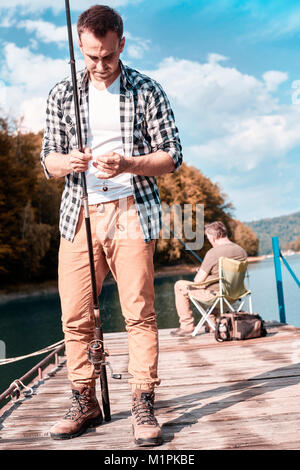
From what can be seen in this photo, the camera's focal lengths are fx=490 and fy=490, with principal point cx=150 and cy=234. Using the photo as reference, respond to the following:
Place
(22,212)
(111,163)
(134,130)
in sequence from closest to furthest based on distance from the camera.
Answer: (111,163) → (134,130) → (22,212)

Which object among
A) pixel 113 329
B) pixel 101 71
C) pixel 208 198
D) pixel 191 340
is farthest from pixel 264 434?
pixel 208 198

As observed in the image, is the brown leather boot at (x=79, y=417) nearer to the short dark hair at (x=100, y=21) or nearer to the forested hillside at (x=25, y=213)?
the short dark hair at (x=100, y=21)

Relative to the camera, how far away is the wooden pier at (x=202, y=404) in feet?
7.35

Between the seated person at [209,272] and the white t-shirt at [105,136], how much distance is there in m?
3.49

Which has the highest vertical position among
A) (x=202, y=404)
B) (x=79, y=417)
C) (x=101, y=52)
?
(x=101, y=52)

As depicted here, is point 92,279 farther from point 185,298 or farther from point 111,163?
point 185,298

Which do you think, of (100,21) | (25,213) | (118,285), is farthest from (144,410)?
(25,213)

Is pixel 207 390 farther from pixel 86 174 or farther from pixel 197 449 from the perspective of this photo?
pixel 86 174

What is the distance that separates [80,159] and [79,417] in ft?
4.13

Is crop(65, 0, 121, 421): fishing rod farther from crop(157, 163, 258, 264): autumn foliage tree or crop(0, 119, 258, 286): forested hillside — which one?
crop(157, 163, 258, 264): autumn foliage tree

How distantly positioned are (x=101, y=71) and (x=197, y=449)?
174cm

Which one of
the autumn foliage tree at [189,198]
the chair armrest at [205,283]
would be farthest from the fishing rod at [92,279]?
the autumn foliage tree at [189,198]

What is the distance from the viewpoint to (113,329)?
37.6 feet

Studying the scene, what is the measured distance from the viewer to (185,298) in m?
5.93
